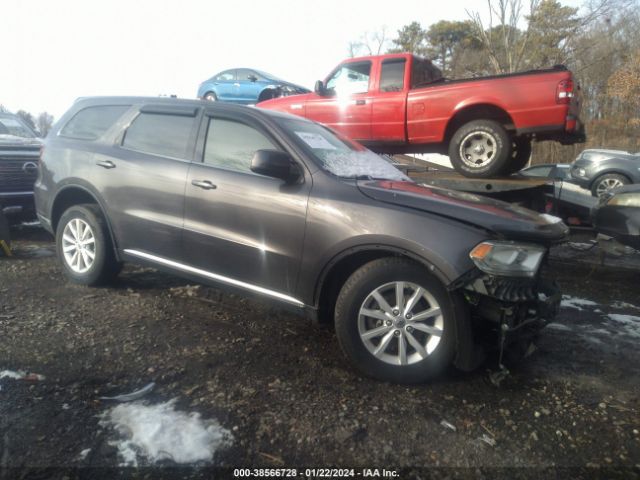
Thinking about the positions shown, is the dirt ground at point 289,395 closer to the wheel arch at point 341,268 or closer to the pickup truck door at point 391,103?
the wheel arch at point 341,268

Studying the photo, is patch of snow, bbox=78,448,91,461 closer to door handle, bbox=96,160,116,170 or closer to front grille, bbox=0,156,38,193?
door handle, bbox=96,160,116,170

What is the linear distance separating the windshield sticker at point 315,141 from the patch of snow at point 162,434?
210 cm

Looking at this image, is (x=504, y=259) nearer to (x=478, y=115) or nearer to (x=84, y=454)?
(x=84, y=454)

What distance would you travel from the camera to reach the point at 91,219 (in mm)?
4312

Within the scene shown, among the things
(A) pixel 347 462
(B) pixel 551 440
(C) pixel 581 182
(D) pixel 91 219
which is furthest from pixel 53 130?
(C) pixel 581 182

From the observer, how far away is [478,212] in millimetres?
2971

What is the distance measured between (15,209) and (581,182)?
1100 cm

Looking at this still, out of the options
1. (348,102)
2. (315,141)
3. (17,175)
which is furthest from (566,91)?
(17,175)

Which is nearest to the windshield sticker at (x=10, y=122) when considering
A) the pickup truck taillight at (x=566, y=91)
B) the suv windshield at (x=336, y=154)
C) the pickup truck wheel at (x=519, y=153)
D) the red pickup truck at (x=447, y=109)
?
the red pickup truck at (x=447, y=109)

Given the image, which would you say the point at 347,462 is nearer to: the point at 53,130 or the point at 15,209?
the point at 53,130

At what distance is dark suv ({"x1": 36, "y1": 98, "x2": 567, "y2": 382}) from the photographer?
284cm

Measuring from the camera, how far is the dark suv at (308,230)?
A: 9.33 ft

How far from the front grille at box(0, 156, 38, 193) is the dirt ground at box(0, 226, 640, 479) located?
2827 millimetres

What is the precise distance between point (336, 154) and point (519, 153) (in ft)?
12.2
